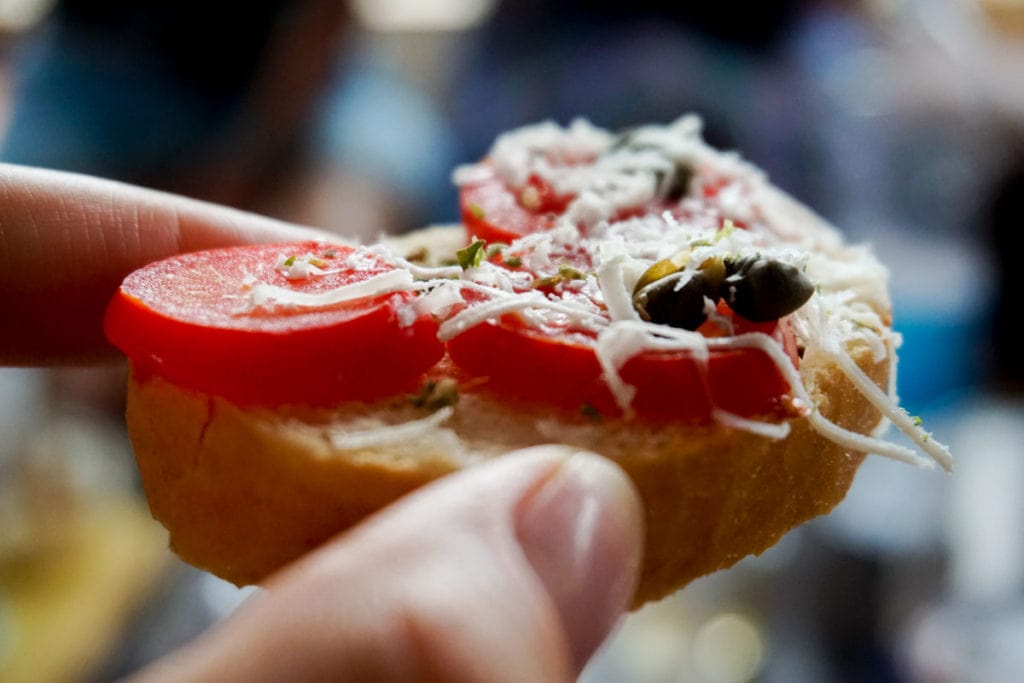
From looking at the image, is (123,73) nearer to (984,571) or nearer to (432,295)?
(432,295)

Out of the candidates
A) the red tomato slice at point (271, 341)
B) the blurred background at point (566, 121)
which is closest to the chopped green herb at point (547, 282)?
the red tomato slice at point (271, 341)

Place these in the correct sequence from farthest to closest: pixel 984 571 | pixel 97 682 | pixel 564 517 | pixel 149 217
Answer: pixel 984 571 → pixel 97 682 → pixel 149 217 → pixel 564 517

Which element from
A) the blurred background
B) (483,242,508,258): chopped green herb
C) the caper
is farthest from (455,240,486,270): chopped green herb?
the blurred background

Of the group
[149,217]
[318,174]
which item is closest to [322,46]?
[318,174]

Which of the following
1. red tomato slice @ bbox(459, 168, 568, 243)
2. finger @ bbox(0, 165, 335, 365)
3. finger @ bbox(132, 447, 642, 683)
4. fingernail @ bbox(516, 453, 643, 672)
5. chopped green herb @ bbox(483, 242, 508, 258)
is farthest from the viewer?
finger @ bbox(0, 165, 335, 365)

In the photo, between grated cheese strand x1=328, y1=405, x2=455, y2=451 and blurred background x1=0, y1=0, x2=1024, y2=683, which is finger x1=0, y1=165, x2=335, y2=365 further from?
blurred background x1=0, y1=0, x2=1024, y2=683

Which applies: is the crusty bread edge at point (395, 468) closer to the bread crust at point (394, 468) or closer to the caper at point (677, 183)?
the bread crust at point (394, 468)
